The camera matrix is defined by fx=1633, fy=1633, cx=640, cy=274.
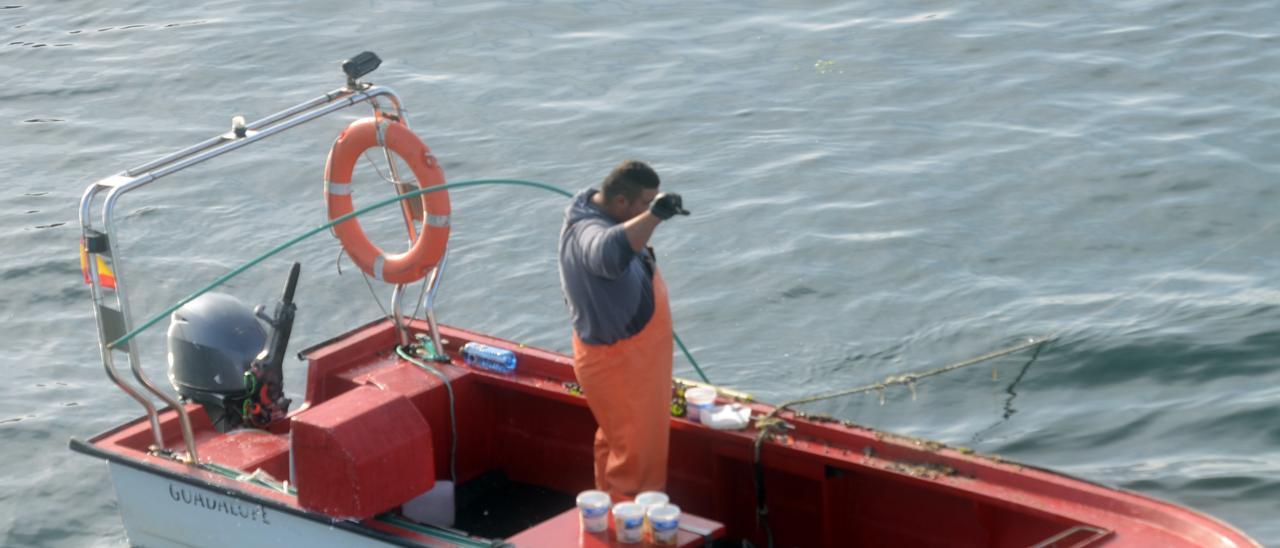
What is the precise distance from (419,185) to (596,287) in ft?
5.41

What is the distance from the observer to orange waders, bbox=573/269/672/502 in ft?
19.4

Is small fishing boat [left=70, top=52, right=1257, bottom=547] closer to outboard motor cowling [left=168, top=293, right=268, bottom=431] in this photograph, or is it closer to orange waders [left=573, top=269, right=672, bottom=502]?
outboard motor cowling [left=168, top=293, right=268, bottom=431]

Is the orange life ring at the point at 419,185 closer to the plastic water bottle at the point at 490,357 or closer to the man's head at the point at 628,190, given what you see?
the plastic water bottle at the point at 490,357

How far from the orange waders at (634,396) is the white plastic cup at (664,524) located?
411 mm

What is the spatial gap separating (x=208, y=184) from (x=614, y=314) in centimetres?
856

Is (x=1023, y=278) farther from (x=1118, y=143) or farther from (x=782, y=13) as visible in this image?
(x=782, y=13)

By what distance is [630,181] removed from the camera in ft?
19.0

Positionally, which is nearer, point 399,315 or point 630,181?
point 630,181

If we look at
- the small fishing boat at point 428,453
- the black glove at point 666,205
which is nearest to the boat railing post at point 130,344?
the small fishing boat at point 428,453

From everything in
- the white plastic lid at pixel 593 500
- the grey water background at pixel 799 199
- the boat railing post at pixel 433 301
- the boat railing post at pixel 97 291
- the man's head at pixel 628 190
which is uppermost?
the man's head at pixel 628 190

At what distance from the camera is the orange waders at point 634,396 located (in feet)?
19.4

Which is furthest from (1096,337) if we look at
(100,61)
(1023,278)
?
(100,61)

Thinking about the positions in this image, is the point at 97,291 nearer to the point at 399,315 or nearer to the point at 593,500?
the point at 399,315

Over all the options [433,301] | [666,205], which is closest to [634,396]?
[666,205]
